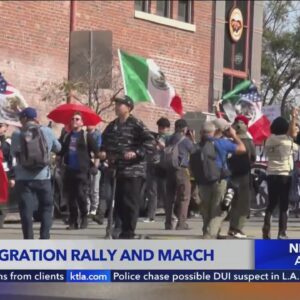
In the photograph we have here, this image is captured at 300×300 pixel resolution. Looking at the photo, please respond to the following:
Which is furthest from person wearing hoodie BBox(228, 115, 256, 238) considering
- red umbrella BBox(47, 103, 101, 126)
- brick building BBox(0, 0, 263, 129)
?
brick building BBox(0, 0, 263, 129)

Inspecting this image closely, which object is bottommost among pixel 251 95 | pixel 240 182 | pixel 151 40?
pixel 240 182

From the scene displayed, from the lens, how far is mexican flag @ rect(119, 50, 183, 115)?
16.1 meters

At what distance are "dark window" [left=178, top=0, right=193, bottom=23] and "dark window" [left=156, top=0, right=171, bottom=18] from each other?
57 centimetres

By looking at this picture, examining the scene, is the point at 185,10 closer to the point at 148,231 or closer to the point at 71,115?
the point at 71,115

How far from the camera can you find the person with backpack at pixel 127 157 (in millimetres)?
10961

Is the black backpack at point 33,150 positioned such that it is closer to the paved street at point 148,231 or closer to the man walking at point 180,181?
the paved street at point 148,231

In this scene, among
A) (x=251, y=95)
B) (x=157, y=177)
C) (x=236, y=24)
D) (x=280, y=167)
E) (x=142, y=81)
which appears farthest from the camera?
(x=236, y=24)

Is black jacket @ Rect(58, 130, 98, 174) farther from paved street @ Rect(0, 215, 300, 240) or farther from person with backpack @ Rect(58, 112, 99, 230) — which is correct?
paved street @ Rect(0, 215, 300, 240)

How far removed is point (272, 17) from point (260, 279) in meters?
44.7

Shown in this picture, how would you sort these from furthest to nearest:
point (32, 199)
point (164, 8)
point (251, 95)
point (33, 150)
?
point (164, 8), point (251, 95), point (32, 199), point (33, 150)

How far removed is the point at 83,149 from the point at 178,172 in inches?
60.1

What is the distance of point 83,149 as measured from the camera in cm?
1423

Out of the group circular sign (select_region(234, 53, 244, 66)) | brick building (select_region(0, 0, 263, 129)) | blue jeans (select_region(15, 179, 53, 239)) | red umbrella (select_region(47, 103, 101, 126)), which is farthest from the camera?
circular sign (select_region(234, 53, 244, 66))

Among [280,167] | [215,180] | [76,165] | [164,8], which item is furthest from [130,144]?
[164,8]
